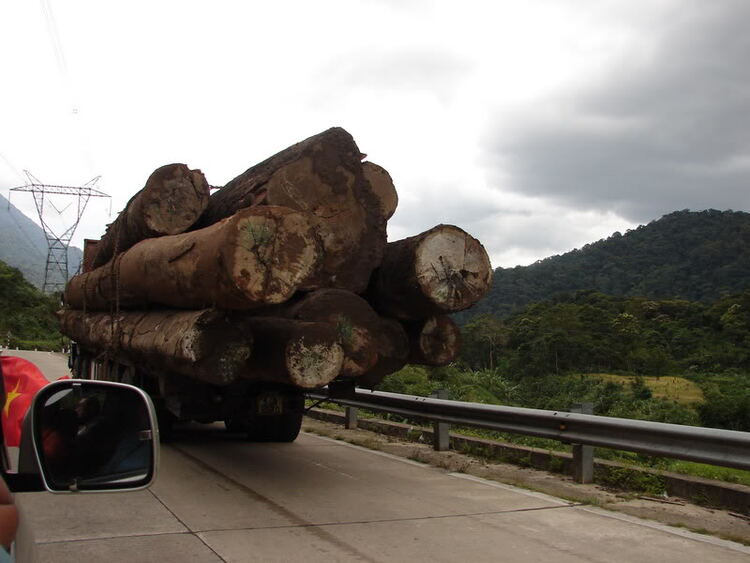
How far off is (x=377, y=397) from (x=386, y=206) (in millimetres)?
3397

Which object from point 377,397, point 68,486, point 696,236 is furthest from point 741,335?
point 696,236

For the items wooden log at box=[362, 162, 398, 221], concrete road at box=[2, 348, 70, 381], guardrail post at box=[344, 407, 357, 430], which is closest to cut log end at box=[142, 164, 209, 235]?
wooden log at box=[362, 162, 398, 221]

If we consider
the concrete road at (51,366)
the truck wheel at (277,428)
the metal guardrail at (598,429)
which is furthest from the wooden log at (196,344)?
the concrete road at (51,366)

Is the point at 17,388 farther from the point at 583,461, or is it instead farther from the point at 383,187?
the point at 583,461

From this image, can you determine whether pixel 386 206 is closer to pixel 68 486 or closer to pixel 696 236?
pixel 68 486

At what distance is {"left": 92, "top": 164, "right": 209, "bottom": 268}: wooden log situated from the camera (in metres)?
8.00

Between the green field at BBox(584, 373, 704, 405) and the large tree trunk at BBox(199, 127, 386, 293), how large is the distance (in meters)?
19.4

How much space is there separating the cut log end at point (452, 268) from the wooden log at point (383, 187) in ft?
2.34

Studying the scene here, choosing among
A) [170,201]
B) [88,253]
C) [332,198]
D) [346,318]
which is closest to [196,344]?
[346,318]

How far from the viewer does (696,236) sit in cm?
8112

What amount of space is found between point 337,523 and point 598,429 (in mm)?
2679

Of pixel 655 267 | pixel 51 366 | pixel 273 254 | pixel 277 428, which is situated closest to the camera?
pixel 273 254

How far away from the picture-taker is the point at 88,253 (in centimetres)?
1258

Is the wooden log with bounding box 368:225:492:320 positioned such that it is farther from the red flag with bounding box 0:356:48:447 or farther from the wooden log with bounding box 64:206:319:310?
the red flag with bounding box 0:356:48:447
